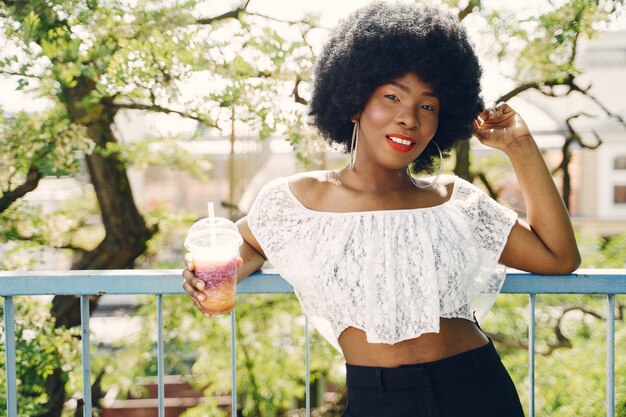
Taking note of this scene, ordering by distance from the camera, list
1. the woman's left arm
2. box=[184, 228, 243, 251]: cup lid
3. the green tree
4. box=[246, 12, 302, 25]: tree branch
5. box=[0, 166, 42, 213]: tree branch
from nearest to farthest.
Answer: box=[184, 228, 243, 251]: cup lid < the woman's left arm < the green tree < box=[246, 12, 302, 25]: tree branch < box=[0, 166, 42, 213]: tree branch

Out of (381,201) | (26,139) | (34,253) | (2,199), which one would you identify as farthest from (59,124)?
(381,201)

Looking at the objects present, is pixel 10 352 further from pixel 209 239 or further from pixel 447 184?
pixel 447 184

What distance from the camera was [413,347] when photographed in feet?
5.64

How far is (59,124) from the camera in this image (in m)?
3.97

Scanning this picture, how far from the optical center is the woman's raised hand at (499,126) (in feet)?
6.37

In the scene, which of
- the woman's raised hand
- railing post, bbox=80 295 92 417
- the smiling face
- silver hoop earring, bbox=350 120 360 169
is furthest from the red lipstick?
railing post, bbox=80 295 92 417

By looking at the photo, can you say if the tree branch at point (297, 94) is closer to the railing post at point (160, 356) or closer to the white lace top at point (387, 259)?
the white lace top at point (387, 259)

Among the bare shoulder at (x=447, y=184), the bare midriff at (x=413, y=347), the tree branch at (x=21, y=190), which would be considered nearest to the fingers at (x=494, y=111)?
the bare shoulder at (x=447, y=184)

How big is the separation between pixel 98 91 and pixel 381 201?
2.54m

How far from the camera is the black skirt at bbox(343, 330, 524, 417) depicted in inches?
64.8

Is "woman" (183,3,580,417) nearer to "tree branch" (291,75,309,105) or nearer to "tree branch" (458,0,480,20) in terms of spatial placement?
"tree branch" (291,75,309,105)

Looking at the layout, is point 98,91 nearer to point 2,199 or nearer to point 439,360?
point 2,199

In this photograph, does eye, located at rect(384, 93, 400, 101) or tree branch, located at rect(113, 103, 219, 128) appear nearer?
eye, located at rect(384, 93, 400, 101)

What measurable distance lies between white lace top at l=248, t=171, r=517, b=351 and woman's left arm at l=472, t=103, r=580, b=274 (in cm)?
6
